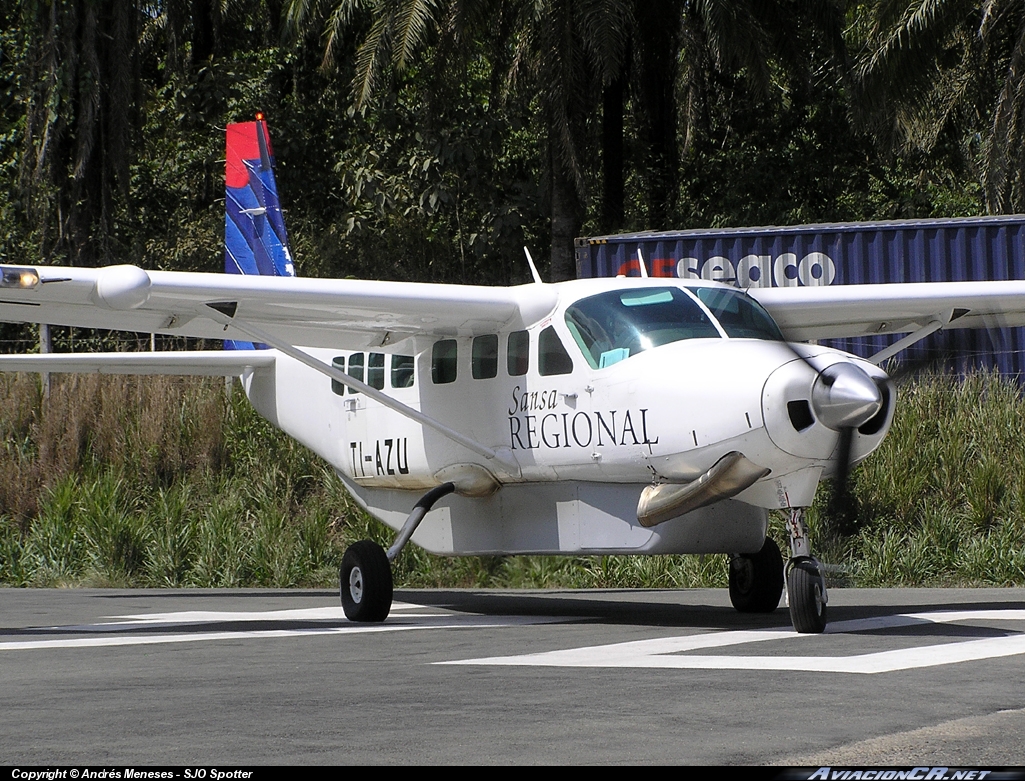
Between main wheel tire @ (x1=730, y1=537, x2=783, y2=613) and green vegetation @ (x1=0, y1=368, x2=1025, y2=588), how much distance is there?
3769mm


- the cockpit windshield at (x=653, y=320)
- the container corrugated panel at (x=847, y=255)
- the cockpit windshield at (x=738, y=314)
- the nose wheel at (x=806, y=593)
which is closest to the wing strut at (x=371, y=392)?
the cockpit windshield at (x=653, y=320)

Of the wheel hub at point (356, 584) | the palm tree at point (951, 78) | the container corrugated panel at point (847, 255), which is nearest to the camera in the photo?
the wheel hub at point (356, 584)

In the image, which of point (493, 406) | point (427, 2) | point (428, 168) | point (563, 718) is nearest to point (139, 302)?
point (493, 406)

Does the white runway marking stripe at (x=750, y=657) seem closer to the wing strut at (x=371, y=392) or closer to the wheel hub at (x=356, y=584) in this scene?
the wing strut at (x=371, y=392)

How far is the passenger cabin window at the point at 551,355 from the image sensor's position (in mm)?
10914

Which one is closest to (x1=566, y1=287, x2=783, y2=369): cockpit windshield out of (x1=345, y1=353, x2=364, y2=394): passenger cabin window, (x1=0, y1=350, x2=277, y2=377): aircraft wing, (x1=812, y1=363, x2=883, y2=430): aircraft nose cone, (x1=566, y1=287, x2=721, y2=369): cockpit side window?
(x1=566, y1=287, x2=721, y2=369): cockpit side window

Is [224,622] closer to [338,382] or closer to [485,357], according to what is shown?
[338,382]

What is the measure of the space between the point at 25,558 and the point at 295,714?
13528 mm

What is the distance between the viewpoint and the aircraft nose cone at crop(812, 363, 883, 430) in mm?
8539

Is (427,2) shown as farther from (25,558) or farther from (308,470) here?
(25,558)

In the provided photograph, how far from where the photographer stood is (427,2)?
21.0 metres

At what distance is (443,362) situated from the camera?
12.2 meters

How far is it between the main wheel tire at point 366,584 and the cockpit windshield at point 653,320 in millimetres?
2519

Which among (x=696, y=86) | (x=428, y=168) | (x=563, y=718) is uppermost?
(x=696, y=86)
